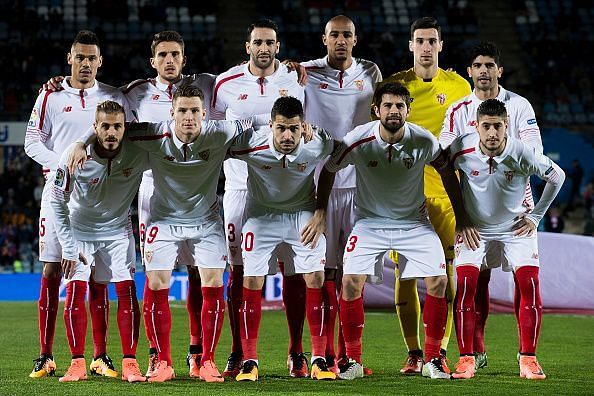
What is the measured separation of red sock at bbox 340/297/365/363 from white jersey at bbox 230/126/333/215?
68cm

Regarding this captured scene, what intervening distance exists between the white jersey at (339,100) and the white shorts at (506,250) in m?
0.97

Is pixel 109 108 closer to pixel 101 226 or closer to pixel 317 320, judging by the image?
pixel 101 226

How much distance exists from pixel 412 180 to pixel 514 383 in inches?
56.7

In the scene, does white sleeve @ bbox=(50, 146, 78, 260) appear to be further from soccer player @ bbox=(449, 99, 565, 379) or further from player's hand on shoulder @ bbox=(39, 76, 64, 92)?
soccer player @ bbox=(449, 99, 565, 379)

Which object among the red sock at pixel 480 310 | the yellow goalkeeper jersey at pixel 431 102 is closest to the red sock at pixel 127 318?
the yellow goalkeeper jersey at pixel 431 102

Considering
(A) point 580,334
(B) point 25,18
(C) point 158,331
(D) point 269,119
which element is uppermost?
(B) point 25,18

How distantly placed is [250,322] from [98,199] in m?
1.28

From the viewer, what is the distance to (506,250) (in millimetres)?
7027

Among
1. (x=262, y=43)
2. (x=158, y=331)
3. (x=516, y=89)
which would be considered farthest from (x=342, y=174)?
(x=516, y=89)

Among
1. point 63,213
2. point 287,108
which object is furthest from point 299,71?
point 63,213

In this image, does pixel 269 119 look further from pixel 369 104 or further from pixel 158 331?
pixel 158 331

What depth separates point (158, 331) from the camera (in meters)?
6.76

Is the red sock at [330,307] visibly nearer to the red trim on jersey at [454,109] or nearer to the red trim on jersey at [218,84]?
the red trim on jersey at [454,109]

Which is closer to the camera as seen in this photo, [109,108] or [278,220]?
[109,108]
